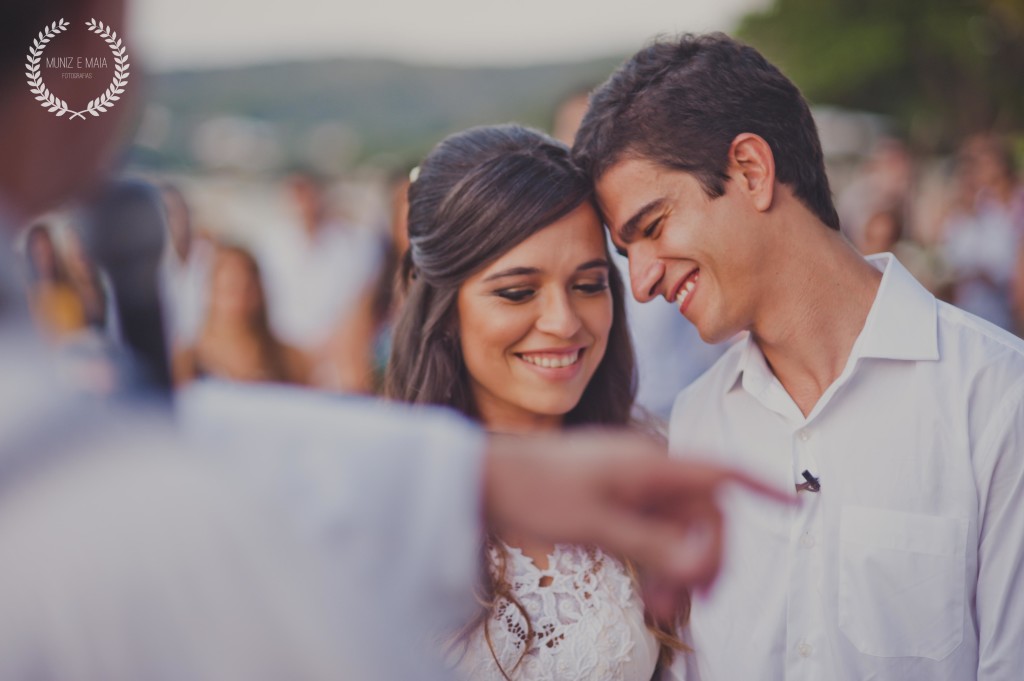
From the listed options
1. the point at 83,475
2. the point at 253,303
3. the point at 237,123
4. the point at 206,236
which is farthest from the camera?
the point at 237,123

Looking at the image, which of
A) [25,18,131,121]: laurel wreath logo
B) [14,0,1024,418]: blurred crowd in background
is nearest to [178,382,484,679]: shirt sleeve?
[14,0,1024,418]: blurred crowd in background

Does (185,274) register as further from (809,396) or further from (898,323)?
(898,323)

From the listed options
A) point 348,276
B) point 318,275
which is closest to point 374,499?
point 348,276

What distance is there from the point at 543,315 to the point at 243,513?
1.74 meters

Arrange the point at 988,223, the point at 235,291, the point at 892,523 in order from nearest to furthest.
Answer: the point at 892,523, the point at 235,291, the point at 988,223

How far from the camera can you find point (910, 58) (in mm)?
33938

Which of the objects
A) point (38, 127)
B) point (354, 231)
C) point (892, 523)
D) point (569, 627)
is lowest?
point (354, 231)

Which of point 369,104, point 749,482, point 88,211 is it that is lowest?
point 369,104

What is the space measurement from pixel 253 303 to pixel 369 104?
218 feet

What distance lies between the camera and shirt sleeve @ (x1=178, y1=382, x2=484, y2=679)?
0.68 meters

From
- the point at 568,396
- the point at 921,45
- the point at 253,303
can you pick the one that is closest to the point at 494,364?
the point at 568,396

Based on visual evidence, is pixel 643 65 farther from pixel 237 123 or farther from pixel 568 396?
pixel 237 123

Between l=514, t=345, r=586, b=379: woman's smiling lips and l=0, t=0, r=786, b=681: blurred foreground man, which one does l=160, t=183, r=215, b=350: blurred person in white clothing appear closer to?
l=514, t=345, r=586, b=379: woman's smiling lips

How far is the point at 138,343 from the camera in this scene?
0.85 meters
